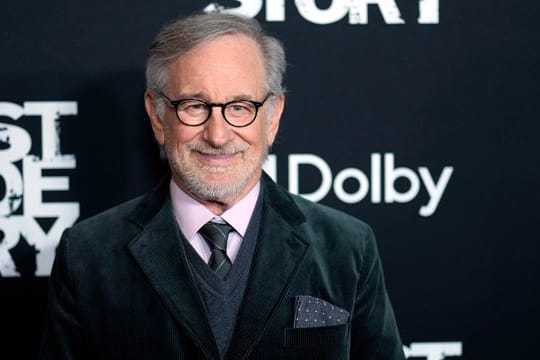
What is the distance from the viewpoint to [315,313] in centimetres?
147

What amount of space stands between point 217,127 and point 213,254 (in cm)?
22

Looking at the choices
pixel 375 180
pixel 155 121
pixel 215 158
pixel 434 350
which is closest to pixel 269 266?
pixel 215 158

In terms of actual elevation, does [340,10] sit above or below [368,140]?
above

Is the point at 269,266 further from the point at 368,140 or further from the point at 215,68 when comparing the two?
the point at 368,140

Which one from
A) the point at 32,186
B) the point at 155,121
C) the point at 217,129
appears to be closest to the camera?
the point at 217,129

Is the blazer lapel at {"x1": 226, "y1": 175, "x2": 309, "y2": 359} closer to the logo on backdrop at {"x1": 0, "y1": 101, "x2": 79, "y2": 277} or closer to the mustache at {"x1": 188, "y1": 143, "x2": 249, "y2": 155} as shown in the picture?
the mustache at {"x1": 188, "y1": 143, "x2": 249, "y2": 155}

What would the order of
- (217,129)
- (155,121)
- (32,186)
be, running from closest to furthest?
(217,129), (155,121), (32,186)

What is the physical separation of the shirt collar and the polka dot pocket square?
0.53ft

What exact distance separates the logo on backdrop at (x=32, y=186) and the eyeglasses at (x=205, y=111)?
449 mm

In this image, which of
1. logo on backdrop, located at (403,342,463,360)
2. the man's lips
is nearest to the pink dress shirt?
the man's lips

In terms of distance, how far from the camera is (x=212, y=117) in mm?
1401

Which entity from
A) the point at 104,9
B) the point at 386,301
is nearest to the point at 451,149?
the point at 386,301

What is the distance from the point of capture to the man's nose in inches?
54.8

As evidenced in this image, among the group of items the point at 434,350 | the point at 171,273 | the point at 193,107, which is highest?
the point at 193,107
